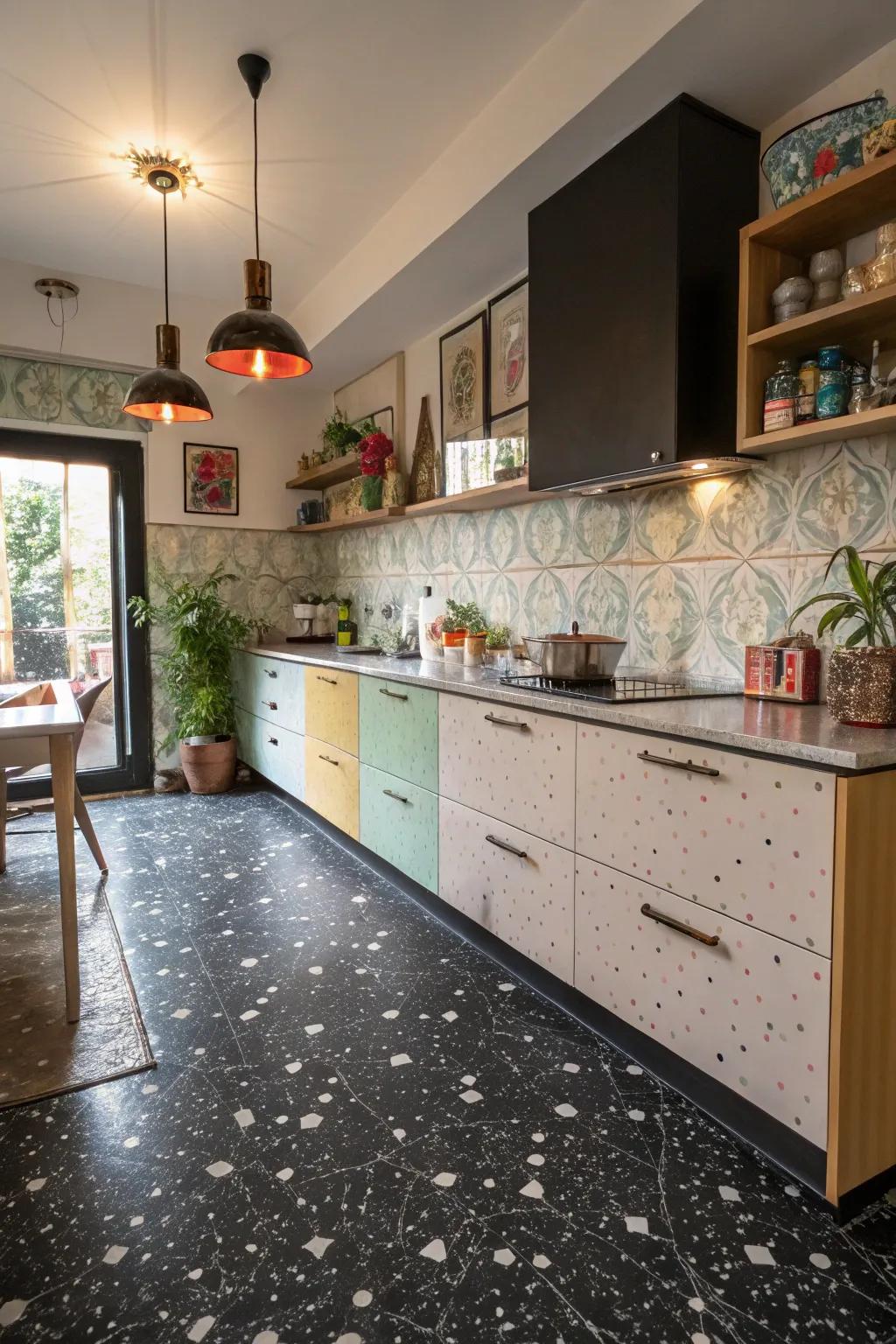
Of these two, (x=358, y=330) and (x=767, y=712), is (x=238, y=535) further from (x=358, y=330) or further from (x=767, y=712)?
(x=767, y=712)

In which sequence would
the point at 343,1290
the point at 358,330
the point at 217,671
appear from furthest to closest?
the point at 217,671
the point at 358,330
the point at 343,1290

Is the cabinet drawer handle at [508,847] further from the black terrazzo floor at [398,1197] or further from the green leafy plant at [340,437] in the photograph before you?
the green leafy plant at [340,437]

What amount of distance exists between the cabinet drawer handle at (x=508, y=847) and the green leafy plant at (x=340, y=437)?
2697 millimetres

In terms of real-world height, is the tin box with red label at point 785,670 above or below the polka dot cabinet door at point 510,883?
above

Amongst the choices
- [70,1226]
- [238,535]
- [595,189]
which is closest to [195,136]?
[595,189]

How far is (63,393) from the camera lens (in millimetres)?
4020

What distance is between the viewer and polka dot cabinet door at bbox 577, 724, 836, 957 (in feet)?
4.24

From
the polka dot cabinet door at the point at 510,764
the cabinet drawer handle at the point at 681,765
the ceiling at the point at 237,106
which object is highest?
the ceiling at the point at 237,106

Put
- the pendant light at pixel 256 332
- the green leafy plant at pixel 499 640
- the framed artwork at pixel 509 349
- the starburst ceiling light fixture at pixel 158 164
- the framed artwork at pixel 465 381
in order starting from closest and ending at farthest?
the pendant light at pixel 256 332 < the starburst ceiling light fixture at pixel 158 164 < the framed artwork at pixel 509 349 < the green leafy plant at pixel 499 640 < the framed artwork at pixel 465 381

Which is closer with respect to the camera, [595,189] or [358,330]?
[595,189]

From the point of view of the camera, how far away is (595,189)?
2.08 m

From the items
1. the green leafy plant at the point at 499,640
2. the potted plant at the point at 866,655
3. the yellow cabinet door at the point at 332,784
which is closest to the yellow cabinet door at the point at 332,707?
the yellow cabinet door at the point at 332,784

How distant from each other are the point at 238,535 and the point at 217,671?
925 millimetres

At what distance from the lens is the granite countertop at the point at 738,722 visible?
1255 millimetres
